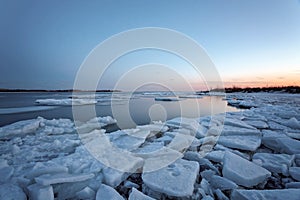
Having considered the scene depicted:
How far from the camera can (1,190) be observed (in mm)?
1254

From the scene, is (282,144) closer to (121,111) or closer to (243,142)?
(243,142)

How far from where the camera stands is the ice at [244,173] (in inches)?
57.6

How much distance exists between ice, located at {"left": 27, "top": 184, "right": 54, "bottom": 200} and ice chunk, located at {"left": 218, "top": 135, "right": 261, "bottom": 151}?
242 cm

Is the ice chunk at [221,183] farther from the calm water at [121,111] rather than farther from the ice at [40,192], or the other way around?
the calm water at [121,111]

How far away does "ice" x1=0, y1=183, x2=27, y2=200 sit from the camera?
119 cm

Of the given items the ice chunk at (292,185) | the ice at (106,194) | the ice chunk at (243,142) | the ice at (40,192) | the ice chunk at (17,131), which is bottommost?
the ice chunk at (292,185)

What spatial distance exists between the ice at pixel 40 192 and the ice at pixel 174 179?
0.79 m

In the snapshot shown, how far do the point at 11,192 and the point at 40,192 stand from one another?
0.26m

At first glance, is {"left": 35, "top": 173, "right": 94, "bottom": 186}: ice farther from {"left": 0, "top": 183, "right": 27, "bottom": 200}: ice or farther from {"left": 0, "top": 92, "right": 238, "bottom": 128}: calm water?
{"left": 0, "top": 92, "right": 238, "bottom": 128}: calm water

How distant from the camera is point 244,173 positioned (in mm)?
1523

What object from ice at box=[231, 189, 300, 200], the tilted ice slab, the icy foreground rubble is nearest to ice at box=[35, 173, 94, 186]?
the icy foreground rubble

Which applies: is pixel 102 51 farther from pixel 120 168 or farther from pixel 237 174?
pixel 237 174

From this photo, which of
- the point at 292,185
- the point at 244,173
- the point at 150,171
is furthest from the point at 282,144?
the point at 150,171

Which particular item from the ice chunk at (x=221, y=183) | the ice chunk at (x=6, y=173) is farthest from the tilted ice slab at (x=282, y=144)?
the ice chunk at (x=6, y=173)
